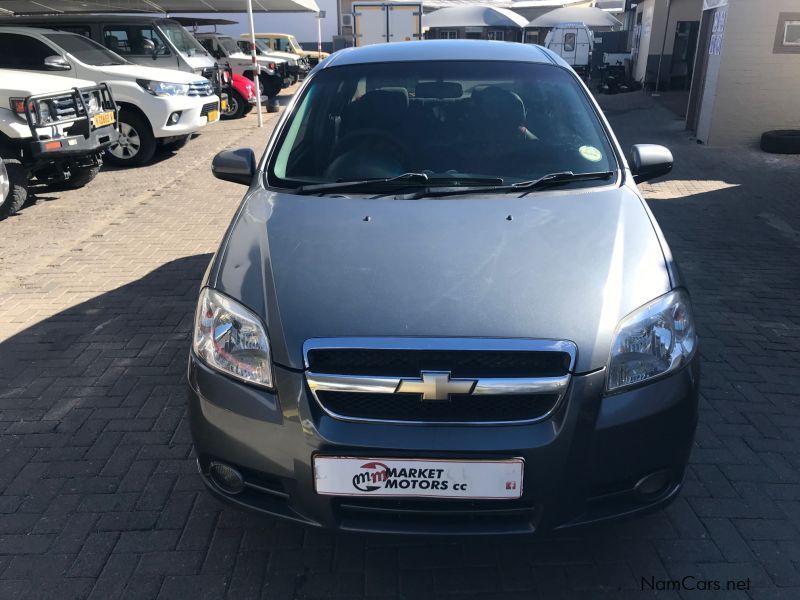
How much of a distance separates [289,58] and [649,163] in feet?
69.2

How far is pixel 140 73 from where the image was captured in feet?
33.2

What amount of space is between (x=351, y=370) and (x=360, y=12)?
20784mm

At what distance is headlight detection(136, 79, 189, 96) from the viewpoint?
10008 mm

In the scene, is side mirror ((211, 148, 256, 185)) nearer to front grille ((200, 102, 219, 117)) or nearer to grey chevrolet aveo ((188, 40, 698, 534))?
grey chevrolet aveo ((188, 40, 698, 534))

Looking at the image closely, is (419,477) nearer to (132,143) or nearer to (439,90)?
(439,90)

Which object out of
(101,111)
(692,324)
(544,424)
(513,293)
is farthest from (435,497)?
(101,111)

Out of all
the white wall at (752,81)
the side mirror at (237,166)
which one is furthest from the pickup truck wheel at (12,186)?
the white wall at (752,81)

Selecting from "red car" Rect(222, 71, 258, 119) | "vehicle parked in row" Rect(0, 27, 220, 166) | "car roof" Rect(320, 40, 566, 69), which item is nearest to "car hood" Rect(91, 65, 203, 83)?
"vehicle parked in row" Rect(0, 27, 220, 166)

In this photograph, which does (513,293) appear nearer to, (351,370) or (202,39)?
(351,370)

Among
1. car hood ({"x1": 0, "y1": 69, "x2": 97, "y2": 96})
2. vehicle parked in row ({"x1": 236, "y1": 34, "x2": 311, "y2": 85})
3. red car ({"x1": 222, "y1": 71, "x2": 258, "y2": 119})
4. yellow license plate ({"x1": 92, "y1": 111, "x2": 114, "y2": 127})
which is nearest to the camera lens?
car hood ({"x1": 0, "y1": 69, "x2": 97, "y2": 96})

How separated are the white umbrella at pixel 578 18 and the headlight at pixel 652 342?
2735 centimetres

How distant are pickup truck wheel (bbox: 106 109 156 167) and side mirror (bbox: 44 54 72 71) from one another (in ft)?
3.06

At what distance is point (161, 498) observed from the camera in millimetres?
2830

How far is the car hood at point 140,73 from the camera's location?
998 cm
